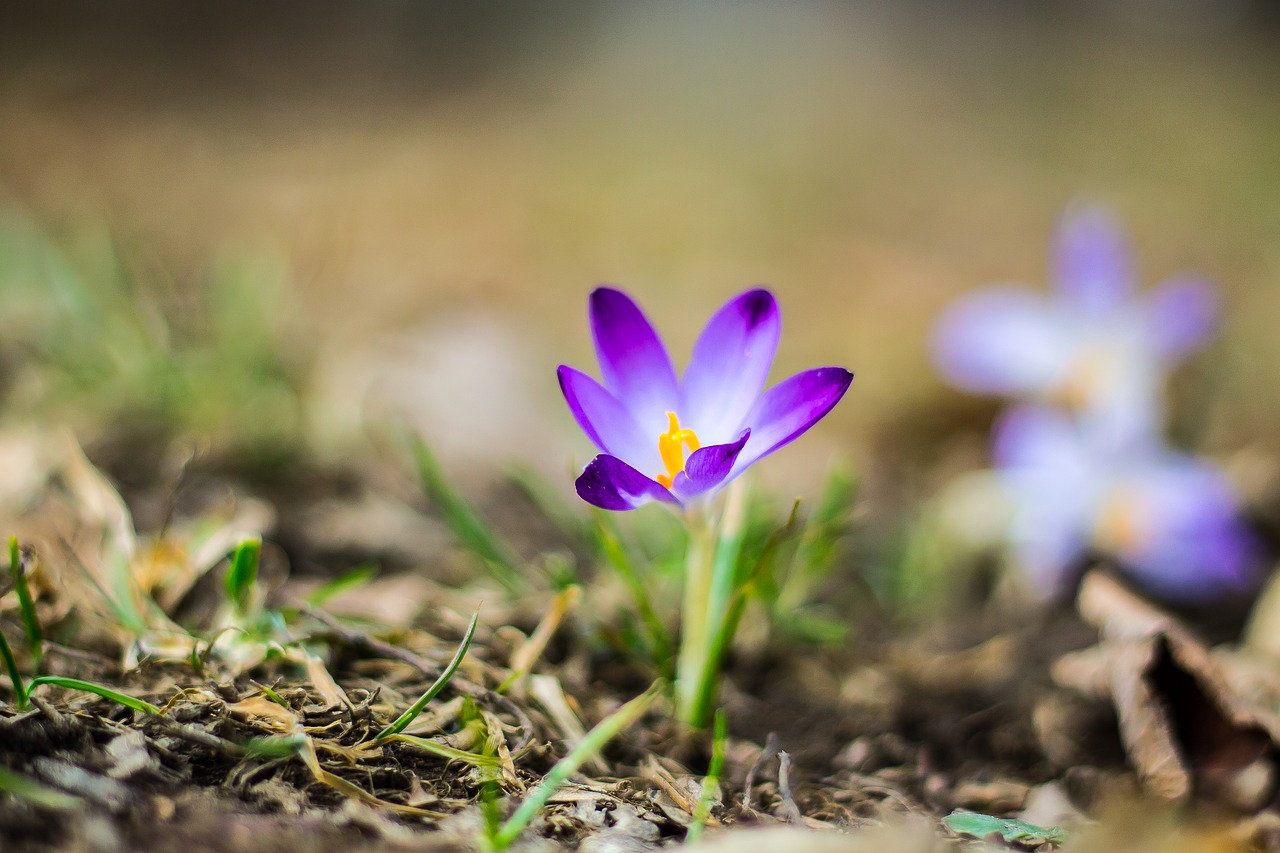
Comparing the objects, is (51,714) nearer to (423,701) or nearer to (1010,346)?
(423,701)

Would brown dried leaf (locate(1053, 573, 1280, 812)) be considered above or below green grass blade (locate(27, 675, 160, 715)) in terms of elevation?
below

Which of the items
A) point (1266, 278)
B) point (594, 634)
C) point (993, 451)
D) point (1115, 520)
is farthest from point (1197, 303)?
point (1266, 278)

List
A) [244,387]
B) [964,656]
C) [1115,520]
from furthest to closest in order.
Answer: [244,387] → [1115,520] → [964,656]

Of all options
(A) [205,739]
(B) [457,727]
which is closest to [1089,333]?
(B) [457,727]

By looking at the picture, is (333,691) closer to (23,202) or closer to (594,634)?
(594,634)

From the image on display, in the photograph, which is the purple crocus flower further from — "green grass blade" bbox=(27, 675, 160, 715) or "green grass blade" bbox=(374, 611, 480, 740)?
"green grass blade" bbox=(27, 675, 160, 715)

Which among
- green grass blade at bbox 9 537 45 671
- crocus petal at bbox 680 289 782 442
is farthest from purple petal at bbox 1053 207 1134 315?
green grass blade at bbox 9 537 45 671

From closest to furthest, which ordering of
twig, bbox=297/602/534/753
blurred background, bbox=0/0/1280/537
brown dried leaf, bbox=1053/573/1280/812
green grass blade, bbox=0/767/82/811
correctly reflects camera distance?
green grass blade, bbox=0/767/82/811
twig, bbox=297/602/534/753
brown dried leaf, bbox=1053/573/1280/812
blurred background, bbox=0/0/1280/537
